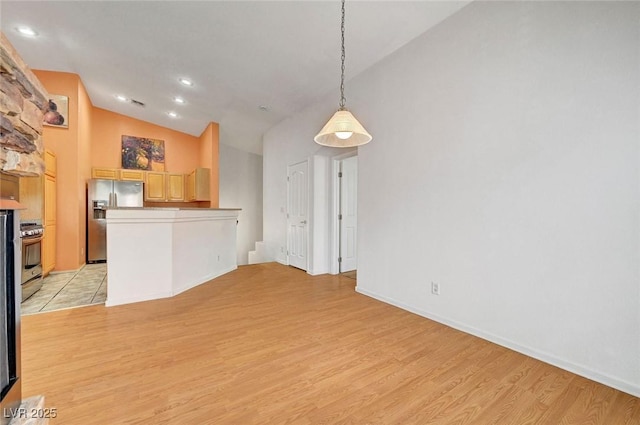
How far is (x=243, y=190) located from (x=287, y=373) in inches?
272

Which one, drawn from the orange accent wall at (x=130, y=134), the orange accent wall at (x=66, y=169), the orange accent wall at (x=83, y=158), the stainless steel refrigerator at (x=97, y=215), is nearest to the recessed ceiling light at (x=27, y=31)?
the orange accent wall at (x=66, y=169)

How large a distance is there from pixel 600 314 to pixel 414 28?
3029 mm

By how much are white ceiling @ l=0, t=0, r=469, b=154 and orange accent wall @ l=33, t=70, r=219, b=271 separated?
423 millimetres

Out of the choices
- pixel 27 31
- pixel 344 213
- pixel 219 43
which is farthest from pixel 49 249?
pixel 344 213

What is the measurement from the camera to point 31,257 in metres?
3.62

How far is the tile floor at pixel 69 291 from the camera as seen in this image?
126 inches

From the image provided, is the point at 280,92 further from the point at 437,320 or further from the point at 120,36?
the point at 437,320

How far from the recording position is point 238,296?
3.60 meters

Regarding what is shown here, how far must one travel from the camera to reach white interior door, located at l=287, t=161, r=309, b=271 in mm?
5066

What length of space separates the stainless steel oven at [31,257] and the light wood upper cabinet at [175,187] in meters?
3.12

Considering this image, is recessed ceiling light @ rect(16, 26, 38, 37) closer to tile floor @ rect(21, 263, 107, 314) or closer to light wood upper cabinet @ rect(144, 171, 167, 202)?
light wood upper cabinet @ rect(144, 171, 167, 202)

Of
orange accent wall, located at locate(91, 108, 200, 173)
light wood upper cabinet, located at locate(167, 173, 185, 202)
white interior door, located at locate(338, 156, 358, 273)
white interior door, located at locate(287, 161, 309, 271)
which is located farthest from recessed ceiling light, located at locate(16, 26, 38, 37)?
white interior door, located at locate(338, 156, 358, 273)

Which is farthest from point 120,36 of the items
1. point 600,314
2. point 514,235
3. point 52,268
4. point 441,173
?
point 600,314

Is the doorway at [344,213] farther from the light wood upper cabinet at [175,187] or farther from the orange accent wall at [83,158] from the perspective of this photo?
the orange accent wall at [83,158]
